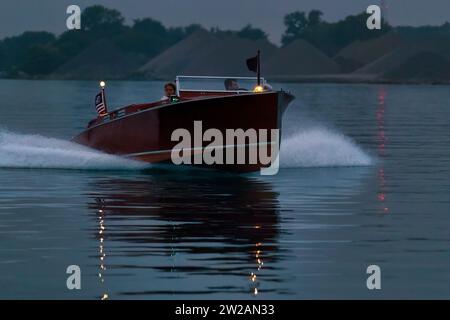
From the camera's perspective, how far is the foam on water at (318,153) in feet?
124

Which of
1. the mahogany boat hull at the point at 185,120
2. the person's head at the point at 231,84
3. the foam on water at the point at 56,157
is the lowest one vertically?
the foam on water at the point at 56,157

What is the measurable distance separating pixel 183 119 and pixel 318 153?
629 centimetres

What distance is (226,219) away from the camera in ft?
81.4

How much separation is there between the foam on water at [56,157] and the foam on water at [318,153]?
4.61 m

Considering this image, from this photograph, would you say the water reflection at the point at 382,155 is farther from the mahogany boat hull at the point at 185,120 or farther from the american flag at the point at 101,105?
the american flag at the point at 101,105

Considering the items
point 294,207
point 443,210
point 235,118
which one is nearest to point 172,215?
point 294,207

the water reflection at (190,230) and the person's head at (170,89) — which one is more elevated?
the person's head at (170,89)

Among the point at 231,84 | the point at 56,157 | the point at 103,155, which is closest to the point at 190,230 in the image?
the point at 231,84

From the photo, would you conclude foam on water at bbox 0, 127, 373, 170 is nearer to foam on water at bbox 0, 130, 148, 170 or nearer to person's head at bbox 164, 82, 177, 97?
foam on water at bbox 0, 130, 148, 170

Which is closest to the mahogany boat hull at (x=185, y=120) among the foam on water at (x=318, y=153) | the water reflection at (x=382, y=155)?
the water reflection at (x=382, y=155)

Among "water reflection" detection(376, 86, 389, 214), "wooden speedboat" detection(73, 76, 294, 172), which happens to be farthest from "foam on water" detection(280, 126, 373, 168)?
"wooden speedboat" detection(73, 76, 294, 172)

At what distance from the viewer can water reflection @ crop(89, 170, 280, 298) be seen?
19000mm
